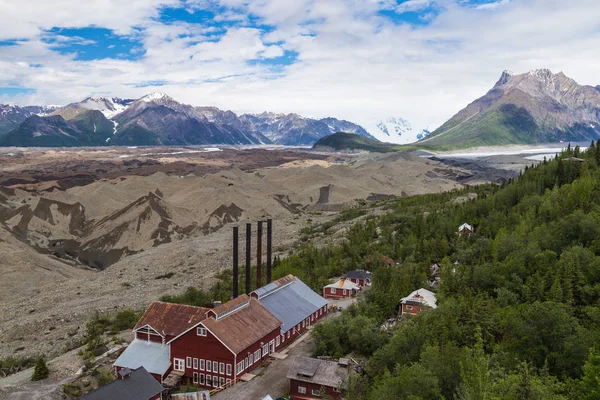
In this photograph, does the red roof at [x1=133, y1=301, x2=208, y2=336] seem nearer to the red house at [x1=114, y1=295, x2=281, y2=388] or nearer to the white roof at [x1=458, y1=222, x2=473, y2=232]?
the red house at [x1=114, y1=295, x2=281, y2=388]

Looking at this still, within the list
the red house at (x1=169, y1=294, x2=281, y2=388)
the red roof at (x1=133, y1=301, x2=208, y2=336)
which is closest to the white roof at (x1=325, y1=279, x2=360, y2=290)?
the red house at (x1=169, y1=294, x2=281, y2=388)

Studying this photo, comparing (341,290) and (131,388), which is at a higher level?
(131,388)

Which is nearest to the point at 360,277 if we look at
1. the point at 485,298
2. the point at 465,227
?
the point at 465,227

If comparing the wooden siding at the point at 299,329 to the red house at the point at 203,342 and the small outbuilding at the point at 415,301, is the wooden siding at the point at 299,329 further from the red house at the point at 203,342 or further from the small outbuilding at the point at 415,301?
the small outbuilding at the point at 415,301

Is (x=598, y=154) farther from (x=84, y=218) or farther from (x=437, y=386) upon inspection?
(x=84, y=218)

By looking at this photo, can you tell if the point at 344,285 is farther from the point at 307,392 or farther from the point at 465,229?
the point at 307,392

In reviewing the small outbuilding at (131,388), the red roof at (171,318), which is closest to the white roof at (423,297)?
the red roof at (171,318)

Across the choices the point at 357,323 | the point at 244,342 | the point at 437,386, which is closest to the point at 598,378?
the point at 437,386
